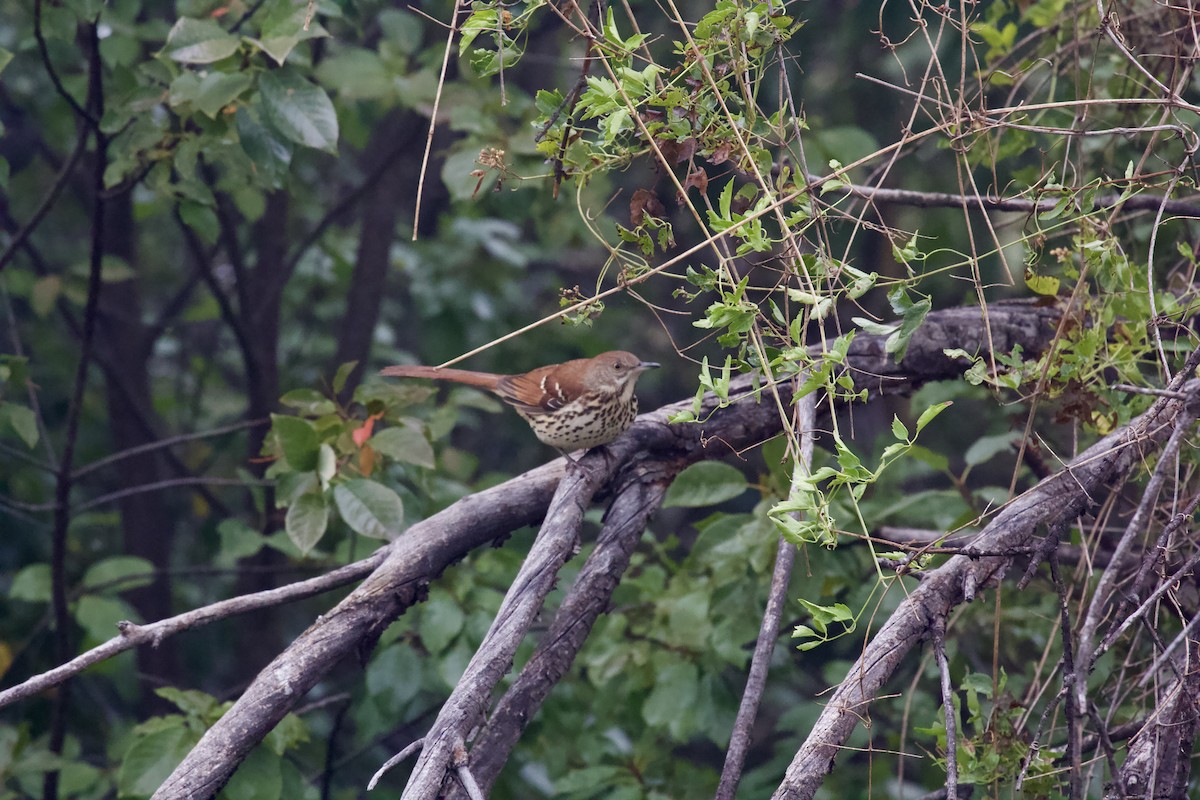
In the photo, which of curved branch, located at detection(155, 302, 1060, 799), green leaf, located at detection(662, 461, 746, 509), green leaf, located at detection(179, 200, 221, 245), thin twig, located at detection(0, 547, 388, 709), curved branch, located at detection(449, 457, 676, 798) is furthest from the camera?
green leaf, located at detection(179, 200, 221, 245)

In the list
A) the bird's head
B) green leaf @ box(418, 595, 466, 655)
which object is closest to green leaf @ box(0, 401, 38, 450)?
green leaf @ box(418, 595, 466, 655)

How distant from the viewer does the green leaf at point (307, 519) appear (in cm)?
306

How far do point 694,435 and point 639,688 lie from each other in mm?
1177

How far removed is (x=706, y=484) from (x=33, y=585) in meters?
2.63

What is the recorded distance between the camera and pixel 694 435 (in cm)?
324

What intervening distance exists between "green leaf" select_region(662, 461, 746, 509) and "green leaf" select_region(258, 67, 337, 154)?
1.40 meters

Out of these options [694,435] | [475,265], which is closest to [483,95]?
[475,265]

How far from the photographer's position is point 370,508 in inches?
120

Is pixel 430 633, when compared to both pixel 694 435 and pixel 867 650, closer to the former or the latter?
pixel 694 435

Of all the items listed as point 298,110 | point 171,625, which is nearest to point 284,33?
point 298,110

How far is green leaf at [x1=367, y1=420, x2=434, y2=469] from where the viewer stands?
326 centimetres

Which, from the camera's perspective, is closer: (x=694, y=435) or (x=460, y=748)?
(x=460, y=748)

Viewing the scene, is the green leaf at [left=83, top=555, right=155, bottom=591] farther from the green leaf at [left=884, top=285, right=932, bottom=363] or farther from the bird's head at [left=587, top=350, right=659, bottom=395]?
the green leaf at [left=884, top=285, right=932, bottom=363]

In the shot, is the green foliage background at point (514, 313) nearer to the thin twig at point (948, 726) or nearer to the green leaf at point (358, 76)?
the green leaf at point (358, 76)
